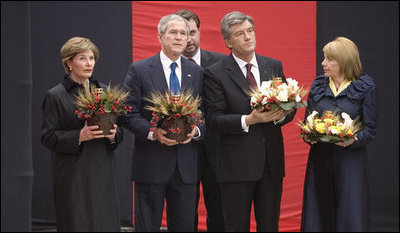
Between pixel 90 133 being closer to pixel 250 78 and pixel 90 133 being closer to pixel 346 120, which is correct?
pixel 250 78

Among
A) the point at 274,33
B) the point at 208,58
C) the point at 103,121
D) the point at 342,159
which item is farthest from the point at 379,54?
the point at 103,121

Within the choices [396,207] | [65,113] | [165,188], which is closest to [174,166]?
[165,188]

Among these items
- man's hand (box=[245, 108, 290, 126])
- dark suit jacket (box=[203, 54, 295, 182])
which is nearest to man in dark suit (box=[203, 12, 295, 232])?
dark suit jacket (box=[203, 54, 295, 182])

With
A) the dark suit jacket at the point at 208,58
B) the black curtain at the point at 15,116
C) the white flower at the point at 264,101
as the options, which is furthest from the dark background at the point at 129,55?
the black curtain at the point at 15,116

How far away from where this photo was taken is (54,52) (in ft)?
21.6

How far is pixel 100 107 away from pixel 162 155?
26.0 inches

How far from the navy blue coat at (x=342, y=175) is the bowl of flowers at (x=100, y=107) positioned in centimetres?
150

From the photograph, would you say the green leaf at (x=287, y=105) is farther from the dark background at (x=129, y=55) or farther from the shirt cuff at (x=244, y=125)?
the dark background at (x=129, y=55)

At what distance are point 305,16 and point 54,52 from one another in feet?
8.49

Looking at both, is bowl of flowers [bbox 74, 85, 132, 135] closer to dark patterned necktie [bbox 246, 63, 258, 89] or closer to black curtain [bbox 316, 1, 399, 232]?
dark patterned necktie [bbox 246, 63, 258, 89]

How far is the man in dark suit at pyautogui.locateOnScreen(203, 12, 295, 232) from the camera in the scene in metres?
4.40

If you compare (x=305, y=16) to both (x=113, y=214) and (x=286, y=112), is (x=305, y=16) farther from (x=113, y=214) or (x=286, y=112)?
(x=113, y=214)

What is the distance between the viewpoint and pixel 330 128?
425 centimetres

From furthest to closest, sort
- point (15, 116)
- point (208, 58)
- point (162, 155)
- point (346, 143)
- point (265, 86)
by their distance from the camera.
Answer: point (208, 58)
point (162, 155)
point (346, 143)
point (265, 86)
point (15, 116)
